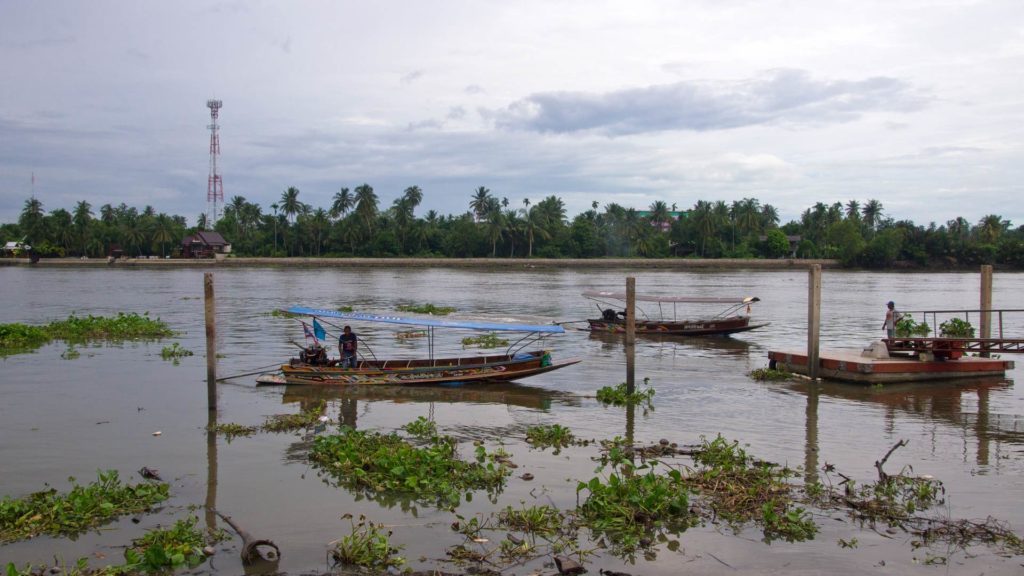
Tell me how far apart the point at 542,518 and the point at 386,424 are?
22.2ft

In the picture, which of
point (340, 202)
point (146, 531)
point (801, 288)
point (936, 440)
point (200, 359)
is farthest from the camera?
point (340, 202)

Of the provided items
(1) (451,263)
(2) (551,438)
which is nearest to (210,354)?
(2) (551,438)

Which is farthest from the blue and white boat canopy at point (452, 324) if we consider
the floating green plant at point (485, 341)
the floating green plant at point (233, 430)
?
the floating green plant at point (485, 341)

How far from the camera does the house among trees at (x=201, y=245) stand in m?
119

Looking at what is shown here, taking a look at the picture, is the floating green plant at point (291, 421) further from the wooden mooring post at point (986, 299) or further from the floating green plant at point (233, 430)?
the wooden mooring post at point (986, 299)

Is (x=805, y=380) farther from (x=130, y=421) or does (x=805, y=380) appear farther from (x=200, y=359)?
(x=200, y=359)

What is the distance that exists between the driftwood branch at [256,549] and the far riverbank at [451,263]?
340 feet

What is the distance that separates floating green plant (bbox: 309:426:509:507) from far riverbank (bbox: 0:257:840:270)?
3941 inches

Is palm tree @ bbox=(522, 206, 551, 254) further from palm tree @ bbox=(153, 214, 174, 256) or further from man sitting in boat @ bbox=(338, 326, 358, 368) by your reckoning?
man sitting in boat @ bbox=(338, 326, 358, 368)

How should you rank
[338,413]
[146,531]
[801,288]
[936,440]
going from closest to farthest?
[146,531]
[936,440]
[338,413]
[801,288]

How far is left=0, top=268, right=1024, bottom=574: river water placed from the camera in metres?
9.03

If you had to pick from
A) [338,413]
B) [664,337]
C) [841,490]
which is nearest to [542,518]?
[841,490]

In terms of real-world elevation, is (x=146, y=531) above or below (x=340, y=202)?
below

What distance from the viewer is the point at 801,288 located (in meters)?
70.1
